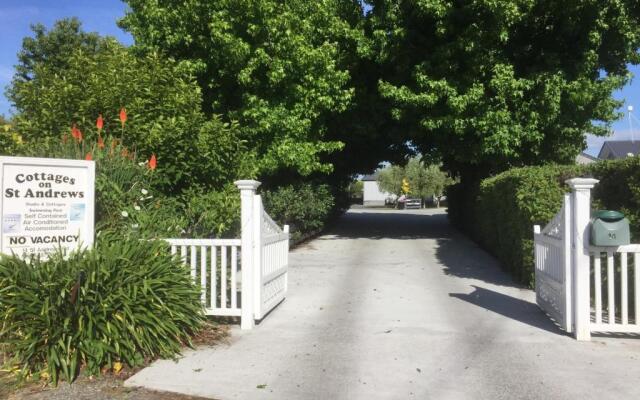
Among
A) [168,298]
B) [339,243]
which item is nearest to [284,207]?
[339,243]

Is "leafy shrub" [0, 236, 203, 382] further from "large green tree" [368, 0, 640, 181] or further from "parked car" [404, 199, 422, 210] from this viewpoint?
"parked car" [404, 199, 422, 210]

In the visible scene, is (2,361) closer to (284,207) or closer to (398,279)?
(398,279)

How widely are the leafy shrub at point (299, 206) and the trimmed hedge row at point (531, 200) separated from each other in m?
4.47

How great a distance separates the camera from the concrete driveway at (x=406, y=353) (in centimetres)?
499

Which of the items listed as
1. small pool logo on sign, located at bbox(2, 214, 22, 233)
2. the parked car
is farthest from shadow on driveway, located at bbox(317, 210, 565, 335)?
the parked car

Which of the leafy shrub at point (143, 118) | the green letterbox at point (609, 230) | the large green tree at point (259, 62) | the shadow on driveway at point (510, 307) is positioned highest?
the large green tree at point (259, 62)

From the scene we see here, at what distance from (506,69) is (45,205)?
11011 mm

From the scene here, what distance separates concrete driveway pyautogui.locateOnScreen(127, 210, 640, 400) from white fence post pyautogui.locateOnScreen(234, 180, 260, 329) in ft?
1.24

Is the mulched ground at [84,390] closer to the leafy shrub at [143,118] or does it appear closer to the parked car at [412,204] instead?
the leafy shrub at [143,118]

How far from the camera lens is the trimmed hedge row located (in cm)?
757

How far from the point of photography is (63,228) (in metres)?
5.85

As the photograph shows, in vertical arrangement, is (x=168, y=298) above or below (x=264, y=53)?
below

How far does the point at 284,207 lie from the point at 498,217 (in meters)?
5.12

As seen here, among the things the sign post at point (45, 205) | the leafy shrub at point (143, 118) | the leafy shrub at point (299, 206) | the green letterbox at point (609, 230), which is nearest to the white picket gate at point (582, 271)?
the green letterbox at point (609, 230)
